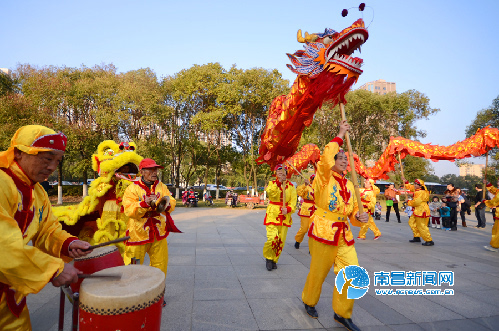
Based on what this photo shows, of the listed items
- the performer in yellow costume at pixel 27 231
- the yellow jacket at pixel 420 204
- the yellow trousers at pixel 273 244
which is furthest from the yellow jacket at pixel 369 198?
the performer in yellow costume at pixel 27 231

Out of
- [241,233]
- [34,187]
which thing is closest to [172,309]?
[34,187]

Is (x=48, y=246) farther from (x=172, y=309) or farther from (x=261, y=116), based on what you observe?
(x=261, y=116)

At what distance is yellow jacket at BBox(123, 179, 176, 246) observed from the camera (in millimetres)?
3343

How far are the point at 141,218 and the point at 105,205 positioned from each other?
959 mm

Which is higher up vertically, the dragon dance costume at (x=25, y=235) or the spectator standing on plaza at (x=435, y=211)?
the dragon dance costume at (x=25, y=235)

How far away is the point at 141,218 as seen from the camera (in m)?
3.52

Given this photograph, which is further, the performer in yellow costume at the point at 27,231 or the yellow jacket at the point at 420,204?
the yellow jacket at the point at 420,204

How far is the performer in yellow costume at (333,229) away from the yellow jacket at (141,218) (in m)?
1.81

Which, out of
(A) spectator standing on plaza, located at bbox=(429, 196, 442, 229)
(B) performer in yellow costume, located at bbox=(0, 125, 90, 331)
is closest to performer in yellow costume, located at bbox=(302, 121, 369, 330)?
(B) performer in yellow costume, located at bbox=(0, 125, 90, 331)

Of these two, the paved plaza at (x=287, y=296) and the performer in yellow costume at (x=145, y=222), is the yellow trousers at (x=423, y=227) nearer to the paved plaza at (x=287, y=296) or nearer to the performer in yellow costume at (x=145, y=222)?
the paved plaza at (x=287, y=296)

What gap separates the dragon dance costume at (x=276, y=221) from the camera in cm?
496

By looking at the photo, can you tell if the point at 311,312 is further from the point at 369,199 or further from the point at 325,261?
the point at 369,199

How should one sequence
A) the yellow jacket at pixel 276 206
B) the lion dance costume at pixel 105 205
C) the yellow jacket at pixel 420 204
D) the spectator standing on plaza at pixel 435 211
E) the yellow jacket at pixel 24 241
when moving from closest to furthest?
the yellow jacket at pixel 24 241 → the lion dance costume at pixel 105 205 → the yellow jacket at pixel 276 206 → the yellow jacket at pixel 420 204 → the spectator standing on plaza at pixel 435 211

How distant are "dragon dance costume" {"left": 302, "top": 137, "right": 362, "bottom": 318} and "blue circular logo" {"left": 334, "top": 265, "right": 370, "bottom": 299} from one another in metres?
0.05
